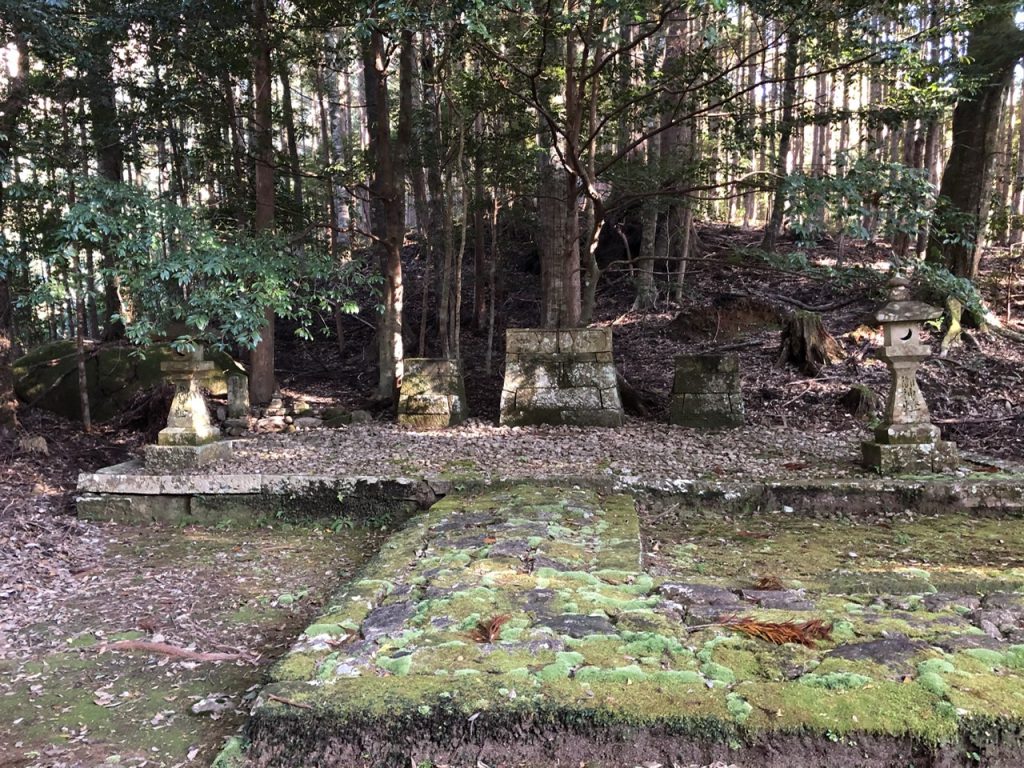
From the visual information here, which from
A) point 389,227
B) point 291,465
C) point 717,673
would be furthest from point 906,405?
point 389,227

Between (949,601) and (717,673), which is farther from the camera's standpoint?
(949,601)

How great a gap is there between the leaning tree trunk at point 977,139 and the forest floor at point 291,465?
1372 mm

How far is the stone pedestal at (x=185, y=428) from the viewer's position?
5.95 meters

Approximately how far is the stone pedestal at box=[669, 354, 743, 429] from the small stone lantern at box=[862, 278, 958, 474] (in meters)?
2.27

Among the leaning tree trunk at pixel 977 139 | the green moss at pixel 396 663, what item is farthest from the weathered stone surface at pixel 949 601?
the leaning tree trunk at pixel 977 139

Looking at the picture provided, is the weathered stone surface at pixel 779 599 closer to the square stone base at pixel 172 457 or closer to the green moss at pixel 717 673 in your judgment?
the green moss at pixel 717 673

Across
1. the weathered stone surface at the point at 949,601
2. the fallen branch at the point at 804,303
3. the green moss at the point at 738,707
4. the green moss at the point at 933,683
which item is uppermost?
the fallen branch at the point at 804,303

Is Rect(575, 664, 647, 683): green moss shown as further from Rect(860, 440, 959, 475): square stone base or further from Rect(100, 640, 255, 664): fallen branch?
Rect(860, 440, 959, 475): square stone base

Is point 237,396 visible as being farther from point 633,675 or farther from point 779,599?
point 633,675

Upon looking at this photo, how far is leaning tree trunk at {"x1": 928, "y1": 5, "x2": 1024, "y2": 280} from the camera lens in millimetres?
8195

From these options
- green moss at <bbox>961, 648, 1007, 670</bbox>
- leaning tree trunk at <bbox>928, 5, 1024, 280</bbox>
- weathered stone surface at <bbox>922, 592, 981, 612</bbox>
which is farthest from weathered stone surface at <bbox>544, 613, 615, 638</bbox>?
leaning tree trunk at <bbox>928, 5, 1024, 280</bbox>

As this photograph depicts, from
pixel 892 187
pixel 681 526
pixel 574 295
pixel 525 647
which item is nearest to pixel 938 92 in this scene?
pixel 892 187

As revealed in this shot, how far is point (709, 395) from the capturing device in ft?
25.6

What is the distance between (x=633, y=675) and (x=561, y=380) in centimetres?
565
